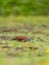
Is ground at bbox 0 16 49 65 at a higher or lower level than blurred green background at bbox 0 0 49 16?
higher

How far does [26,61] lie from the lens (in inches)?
118

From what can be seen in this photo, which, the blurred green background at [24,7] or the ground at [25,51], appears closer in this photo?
the ground at [25,51]

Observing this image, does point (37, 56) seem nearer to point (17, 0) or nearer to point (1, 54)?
point (1, 54)

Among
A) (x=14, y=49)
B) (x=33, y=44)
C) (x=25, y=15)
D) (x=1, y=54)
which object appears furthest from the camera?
(x=25, y=15)

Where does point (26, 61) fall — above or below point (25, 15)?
above

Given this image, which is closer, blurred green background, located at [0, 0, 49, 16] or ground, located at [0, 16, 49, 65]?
ground, located at [0, 16, 49, 65]

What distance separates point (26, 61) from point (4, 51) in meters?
0.68

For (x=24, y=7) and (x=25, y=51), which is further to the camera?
(x=24, y=7)

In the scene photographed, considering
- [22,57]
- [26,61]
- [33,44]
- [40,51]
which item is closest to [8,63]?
[26,61]

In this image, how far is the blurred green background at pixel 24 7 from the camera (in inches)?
318

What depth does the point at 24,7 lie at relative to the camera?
820cm

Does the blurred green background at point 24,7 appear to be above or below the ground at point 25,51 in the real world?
below

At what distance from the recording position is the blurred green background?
807 centimetres

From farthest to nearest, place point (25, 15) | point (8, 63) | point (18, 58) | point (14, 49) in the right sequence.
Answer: point (25, 15) → point (14, 49) → point (18, 58) → point (8, 63)
